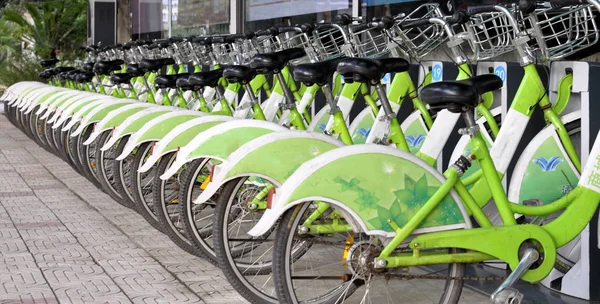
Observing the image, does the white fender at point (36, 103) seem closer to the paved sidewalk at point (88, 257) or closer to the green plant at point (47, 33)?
the paved sidewalk at point (88, 257)

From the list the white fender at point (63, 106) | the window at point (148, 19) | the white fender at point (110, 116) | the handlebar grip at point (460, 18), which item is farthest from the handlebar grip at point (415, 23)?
the window at point (148, 19)

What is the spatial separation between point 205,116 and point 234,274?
1184 mm

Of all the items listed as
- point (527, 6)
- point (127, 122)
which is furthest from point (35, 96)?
point (527, 6)

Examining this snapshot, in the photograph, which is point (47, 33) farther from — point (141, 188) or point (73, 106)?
point (141, 188)

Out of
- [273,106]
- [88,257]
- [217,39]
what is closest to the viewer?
[88,257]

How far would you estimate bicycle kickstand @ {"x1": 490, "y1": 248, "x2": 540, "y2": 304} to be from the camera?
3586 mm

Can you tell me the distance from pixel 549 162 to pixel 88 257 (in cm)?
265

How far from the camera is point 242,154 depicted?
4.14 metres

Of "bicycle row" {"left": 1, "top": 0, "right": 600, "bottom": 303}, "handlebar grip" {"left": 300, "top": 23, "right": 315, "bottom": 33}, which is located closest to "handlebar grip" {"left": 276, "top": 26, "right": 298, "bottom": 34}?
"bicycle row" {"left": 1, "top": 0, "right": 600, "bottom": 303}

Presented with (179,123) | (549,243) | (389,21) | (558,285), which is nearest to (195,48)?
(179,123)

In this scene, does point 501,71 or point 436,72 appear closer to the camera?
point 501,71

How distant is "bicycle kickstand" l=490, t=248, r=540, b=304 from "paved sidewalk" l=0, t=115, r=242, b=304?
4.87 feet

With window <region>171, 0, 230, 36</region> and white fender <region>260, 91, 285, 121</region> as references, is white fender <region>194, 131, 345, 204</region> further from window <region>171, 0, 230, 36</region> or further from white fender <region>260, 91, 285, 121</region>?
window <region>171, 0, 230, 36</region>

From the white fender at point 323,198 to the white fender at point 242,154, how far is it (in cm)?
59
